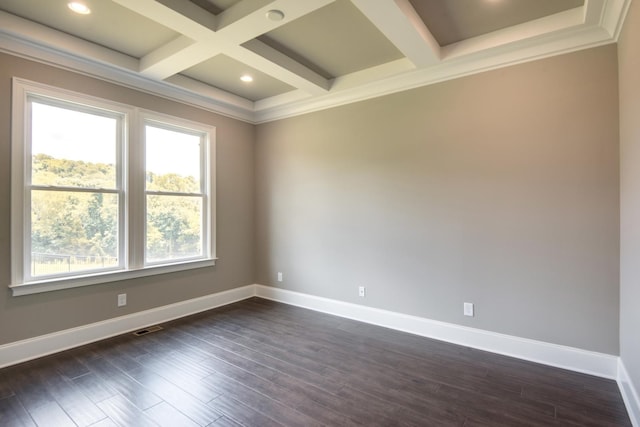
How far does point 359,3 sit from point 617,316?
2.99 meters

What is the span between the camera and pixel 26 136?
2.72 meters

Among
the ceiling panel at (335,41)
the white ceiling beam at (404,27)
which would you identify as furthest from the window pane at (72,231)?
the white ceiling beam at (404,27)

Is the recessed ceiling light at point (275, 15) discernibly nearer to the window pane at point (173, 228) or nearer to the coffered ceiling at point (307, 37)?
the coffered ceiling at point (307, 37)

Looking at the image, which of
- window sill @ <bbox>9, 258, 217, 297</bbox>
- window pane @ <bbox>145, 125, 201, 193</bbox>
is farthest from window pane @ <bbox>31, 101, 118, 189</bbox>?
window sill @ <bbox>9, 258, 217, 297</bbox>

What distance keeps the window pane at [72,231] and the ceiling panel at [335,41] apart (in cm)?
235

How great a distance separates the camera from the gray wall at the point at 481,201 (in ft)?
8.21

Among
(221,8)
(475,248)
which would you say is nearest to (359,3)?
(221,8)

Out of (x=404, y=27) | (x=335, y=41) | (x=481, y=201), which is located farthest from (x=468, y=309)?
(x=335, y=41)

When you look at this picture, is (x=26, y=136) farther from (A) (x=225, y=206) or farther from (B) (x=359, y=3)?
(B) (x=359, y=3)

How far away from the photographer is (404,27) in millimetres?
2408

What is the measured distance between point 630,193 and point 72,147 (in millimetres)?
4560

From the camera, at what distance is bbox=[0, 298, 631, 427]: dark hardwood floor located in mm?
1989

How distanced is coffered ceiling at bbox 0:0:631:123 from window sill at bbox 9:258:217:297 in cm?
197

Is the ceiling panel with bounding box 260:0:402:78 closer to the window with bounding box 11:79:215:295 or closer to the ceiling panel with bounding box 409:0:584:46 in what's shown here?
the ceiling panel with bounding box 409:0:584:46
